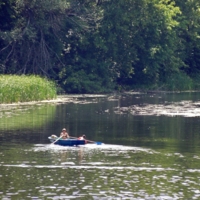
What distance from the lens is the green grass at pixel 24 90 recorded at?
189ft

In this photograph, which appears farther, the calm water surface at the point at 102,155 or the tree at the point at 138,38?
the tree at the point at 138,38

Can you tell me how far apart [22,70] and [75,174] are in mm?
49651

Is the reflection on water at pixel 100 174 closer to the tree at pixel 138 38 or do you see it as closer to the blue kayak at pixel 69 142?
the blue kayak at pixel 69 142

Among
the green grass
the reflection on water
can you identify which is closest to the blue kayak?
the reflection on water

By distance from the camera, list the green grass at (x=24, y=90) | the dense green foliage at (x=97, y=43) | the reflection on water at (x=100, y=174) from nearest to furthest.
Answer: the reflection on water at (x=100, y=174) < the green grass at (x=24, y=90) < the dense green foliage at (x=97, y=43)

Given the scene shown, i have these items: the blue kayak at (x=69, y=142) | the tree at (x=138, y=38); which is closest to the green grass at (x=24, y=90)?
the tree at (x=138, y=38)

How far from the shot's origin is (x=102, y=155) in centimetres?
3131

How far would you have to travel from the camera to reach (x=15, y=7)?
73.4m

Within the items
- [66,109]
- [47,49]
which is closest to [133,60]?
[47,49]

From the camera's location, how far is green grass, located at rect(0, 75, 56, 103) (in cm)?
5772

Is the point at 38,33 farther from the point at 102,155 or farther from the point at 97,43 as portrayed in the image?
the point at 102,155

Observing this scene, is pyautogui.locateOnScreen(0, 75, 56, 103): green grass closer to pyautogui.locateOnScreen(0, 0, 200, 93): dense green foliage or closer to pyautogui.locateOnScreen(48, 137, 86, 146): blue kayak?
pyautogui.locateOnScreen(0, 0, 200, 93): dense green foliage

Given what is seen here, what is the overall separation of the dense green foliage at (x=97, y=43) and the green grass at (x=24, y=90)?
31.4ft

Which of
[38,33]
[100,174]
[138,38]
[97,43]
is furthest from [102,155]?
[138,38]
